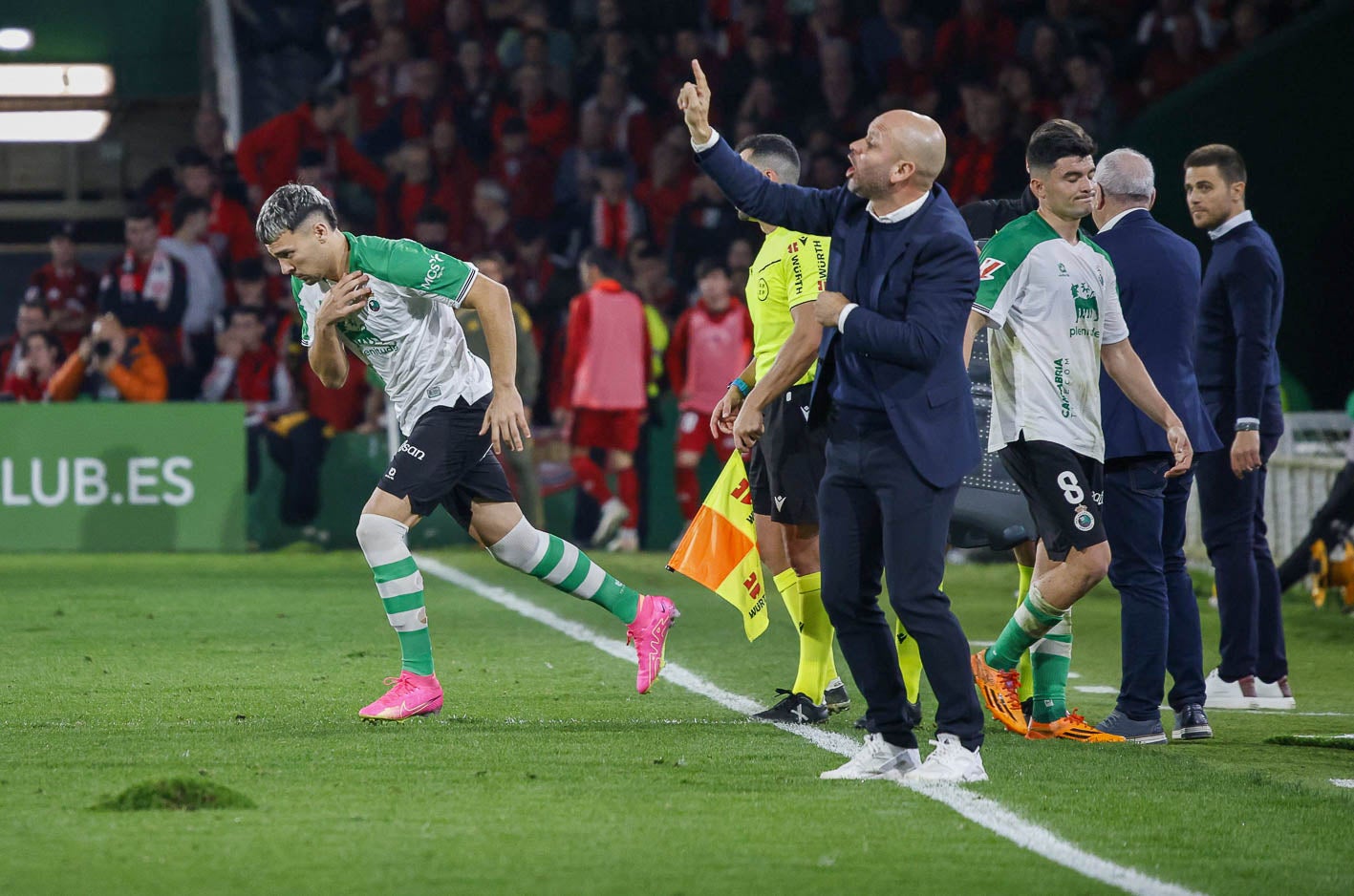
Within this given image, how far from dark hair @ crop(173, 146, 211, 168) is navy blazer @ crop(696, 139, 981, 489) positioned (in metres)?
12.8

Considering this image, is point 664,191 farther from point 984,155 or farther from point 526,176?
point 984,155

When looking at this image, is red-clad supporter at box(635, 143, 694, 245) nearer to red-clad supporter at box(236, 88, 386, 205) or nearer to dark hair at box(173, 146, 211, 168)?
red-clad supporter at box(236, 88, 386, 205)

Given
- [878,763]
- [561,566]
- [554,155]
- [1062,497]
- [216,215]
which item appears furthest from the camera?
[554,155]

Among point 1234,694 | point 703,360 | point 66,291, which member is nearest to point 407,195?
point 66,291

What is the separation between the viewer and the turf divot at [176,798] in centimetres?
503

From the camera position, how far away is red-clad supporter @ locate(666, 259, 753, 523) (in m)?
14.7

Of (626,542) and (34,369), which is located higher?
(34,369)

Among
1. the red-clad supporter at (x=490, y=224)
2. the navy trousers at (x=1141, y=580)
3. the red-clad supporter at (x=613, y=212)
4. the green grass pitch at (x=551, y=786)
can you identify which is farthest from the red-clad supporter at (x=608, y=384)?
the navy trousers at (x=1141, y=580)

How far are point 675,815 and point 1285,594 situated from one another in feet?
25.9

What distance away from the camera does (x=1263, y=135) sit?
14.7 m

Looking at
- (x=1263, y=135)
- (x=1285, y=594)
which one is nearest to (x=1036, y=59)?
(x=1263, y=135)

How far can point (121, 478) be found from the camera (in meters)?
14.3

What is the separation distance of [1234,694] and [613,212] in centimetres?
1028

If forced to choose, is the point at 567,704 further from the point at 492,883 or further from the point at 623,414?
the point at 623,414
